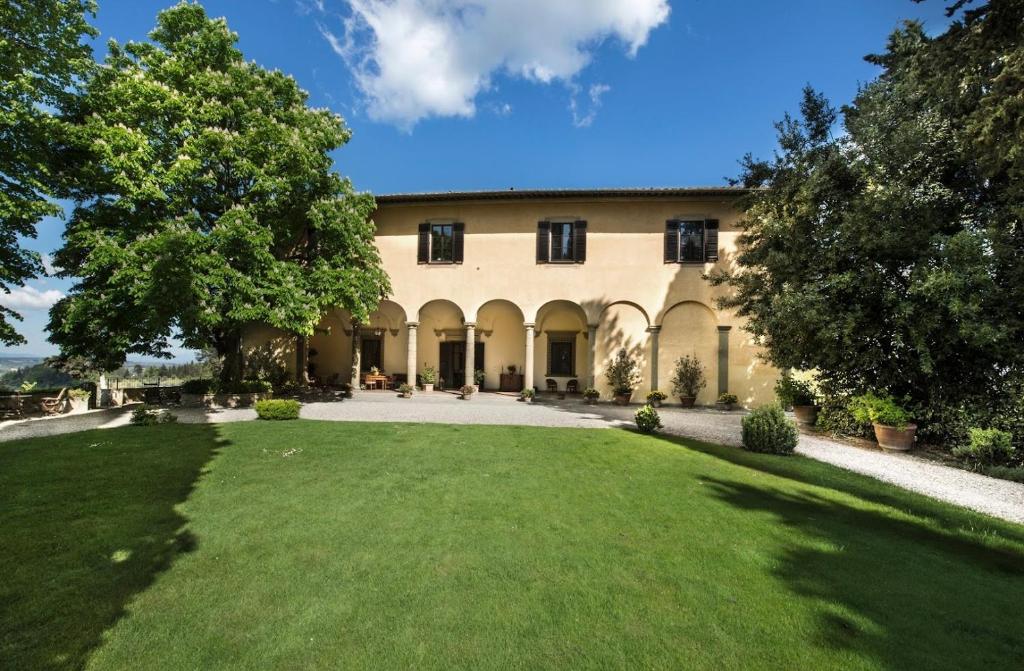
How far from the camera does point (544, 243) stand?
18.1 m

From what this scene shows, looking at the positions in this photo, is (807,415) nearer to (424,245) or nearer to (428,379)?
(428,379)

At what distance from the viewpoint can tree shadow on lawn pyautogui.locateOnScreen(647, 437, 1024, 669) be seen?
2.97 meters

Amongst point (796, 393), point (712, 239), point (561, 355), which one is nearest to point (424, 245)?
point (561, 355)

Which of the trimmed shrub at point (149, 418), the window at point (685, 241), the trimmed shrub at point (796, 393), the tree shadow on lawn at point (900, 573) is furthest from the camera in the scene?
the window at point (685, 241)

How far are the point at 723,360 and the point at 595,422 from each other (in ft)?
26.2

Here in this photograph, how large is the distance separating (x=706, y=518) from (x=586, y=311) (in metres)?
13.0

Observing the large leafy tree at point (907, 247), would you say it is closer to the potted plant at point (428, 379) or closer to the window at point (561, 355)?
the window at point (561, 355)

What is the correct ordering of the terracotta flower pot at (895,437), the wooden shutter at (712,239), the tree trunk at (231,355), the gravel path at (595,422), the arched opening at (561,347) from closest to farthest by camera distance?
the gravel path at (595,422), the terracotta flower pot at (895,437), the tree trunk at (231,355), the wooden shutter at (712,239), the arched opening at (561,347)

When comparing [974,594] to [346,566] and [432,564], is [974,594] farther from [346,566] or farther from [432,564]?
[346,566]

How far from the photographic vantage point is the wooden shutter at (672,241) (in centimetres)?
1741

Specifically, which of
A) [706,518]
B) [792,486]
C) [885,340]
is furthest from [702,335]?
[706,518]

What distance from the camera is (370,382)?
20.1m

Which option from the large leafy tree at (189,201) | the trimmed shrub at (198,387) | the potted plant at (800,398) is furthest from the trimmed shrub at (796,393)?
the trimmed shrub at (198,387)

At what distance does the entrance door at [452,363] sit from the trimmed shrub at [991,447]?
17.3m
